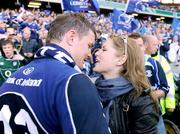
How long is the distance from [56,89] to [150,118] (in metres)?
1.05

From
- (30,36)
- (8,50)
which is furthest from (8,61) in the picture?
(30,36)

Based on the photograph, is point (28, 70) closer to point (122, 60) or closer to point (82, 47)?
point (82, 47)

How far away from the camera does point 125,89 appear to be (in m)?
2.76

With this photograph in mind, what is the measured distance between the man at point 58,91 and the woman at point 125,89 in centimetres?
76

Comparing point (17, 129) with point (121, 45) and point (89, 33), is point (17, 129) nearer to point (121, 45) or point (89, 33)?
point (89, 33)

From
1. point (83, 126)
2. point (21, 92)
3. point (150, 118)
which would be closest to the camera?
point (83, 126)

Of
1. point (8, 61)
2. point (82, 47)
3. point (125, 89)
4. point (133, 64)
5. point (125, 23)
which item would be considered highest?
point (82, 47)

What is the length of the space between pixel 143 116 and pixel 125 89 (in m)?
0.21

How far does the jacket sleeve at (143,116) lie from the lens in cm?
266

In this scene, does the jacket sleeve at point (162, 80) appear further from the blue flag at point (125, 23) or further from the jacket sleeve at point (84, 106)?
the blue flag at point (125, 23)

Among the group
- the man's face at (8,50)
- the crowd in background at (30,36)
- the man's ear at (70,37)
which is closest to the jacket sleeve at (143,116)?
the crowd in background at (30,36)

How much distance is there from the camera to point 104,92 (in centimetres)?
282

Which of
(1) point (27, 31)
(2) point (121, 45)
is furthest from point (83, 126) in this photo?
(1) point (27, 31)

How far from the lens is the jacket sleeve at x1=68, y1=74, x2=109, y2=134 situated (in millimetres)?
1737
